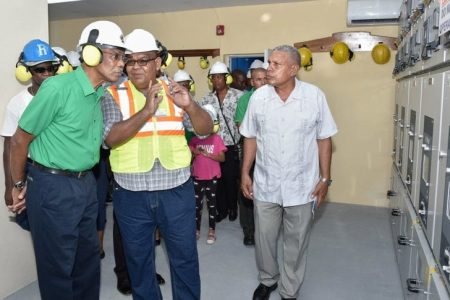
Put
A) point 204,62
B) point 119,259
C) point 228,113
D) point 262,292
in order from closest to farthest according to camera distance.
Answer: point 262,292
point 119,259
point 228,113
point 204,62

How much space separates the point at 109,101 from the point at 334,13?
449cm

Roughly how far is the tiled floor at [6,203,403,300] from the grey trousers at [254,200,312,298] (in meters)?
0.31

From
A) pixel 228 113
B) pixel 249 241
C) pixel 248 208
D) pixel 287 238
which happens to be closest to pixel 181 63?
pixel 228 113

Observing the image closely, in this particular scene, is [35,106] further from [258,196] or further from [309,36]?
[309,36]

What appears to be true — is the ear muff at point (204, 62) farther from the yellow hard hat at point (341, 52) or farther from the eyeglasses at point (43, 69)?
the eyeglasses at point (43, 69)

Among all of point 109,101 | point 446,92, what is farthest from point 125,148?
point 446,92

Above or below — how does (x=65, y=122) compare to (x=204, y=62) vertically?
below

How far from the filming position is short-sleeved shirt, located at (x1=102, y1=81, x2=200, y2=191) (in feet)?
7.41

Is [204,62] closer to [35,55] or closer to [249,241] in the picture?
[249,241]

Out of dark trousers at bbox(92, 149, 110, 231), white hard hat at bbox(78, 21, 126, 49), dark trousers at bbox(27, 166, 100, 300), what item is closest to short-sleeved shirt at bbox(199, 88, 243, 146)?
dark trousers at bbox(92, 149, 110, 231)

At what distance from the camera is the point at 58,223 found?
2.21 m

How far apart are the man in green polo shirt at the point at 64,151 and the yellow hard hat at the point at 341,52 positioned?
402 centimetres

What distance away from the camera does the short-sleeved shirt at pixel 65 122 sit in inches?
81.2

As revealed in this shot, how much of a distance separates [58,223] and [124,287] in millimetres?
1207
